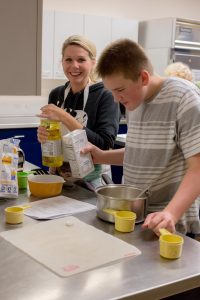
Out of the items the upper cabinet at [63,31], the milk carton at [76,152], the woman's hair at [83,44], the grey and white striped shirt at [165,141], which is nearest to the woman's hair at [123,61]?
the grey and white striped shirt at [165,141]

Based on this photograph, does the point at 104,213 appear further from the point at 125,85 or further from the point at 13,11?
the point at 13,11

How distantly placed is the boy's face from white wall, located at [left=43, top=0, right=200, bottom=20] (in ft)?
10.8

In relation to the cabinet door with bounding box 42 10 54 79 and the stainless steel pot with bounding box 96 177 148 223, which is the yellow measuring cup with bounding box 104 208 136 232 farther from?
the cabinet door with bounding box 42 10 54 79

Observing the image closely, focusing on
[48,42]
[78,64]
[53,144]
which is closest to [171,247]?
[53,144]

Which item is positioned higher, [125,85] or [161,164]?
[125,85]

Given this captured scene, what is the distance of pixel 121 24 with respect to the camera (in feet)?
15.0

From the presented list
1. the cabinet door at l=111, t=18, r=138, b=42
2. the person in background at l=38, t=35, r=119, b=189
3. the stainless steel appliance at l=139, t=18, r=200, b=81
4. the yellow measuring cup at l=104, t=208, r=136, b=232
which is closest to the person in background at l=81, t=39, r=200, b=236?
the yellow measuring cup at l=104, t=208, r=136, b=232

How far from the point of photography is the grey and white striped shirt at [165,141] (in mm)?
1246

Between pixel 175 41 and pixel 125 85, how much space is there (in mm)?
3436

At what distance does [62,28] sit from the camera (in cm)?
412

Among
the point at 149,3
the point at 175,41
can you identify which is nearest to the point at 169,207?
the point at 175,41

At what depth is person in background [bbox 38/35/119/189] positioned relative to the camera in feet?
5.85

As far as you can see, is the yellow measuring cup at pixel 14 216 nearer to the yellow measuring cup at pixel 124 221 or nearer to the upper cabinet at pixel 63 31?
the yellow measuring cup at pixel 124 221

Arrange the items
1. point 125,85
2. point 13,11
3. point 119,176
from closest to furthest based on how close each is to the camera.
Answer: point 13,11 < point 125,85 < point 119,176
